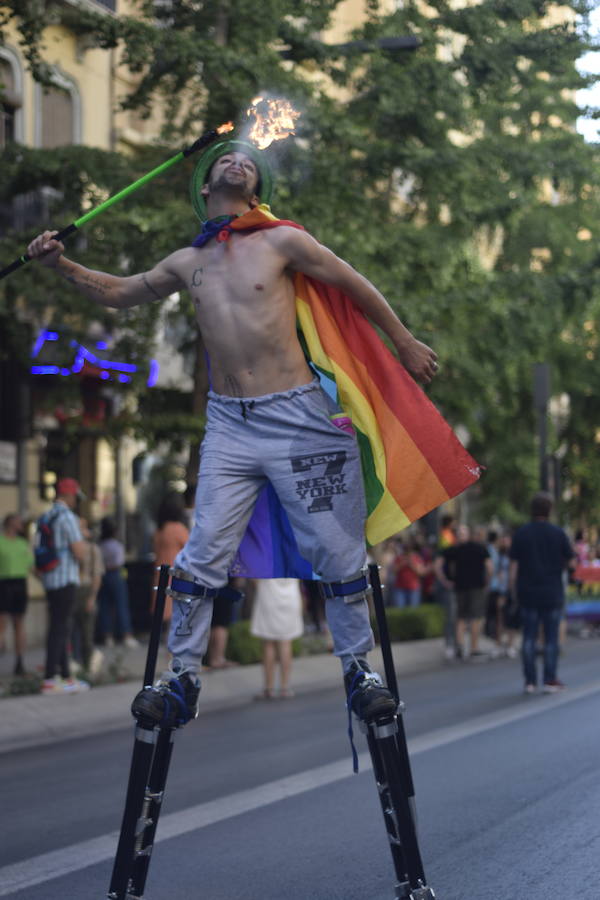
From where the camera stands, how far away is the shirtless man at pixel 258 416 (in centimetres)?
422

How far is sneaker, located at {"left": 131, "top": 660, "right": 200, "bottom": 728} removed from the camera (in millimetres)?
3988

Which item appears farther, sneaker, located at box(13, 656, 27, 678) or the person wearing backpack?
sneaker, located at box(13, 656, 27, 678)

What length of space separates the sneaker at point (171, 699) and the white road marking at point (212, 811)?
124 cm

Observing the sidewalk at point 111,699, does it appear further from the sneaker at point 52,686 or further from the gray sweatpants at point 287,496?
the gray sweatpants at point 287,496

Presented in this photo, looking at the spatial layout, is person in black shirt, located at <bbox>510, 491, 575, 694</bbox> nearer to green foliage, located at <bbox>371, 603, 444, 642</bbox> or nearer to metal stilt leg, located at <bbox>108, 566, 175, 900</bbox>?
green foliage, located at <bbox>371, 603, 444, 642</bbox>

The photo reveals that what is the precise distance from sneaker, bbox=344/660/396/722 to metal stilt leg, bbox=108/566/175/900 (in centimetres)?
48

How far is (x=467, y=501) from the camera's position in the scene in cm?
4334

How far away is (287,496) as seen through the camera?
14.1 feet

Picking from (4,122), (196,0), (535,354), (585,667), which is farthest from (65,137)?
(585,667)

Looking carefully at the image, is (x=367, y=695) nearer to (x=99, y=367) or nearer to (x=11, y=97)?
(x=99, y=367)

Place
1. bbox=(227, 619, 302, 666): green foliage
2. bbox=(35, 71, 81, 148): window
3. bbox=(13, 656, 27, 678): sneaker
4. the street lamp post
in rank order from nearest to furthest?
bbox=(13, 656, 27, 678): sneaker → bbox=(227, 619, 302, 666): green foliage → bbox=(35, 71, 81, 148): window → the street lamp post

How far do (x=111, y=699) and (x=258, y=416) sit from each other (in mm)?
8841

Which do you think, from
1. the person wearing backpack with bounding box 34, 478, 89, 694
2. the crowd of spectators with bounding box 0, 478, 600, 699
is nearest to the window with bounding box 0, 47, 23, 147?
the crowd of spectators with bounding box 0, 478, 600, 699

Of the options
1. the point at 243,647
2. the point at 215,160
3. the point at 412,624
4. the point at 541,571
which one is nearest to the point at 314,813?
the point at 215,160
